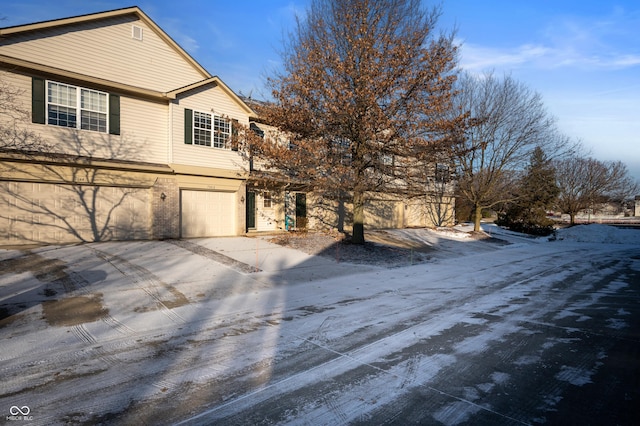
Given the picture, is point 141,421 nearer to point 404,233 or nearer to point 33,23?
point 33,23

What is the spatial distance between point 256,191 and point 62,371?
1498cm

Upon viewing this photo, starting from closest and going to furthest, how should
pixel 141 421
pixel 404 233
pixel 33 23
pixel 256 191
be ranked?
pixel 141 421
pixel 33 23
pixel 256 191
pixel 404 233

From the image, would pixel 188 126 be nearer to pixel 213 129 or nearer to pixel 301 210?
pixel 213 129

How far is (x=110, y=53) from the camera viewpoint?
14844 mm

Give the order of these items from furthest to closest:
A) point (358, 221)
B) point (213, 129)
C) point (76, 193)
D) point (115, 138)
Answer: point (213, 129) → point (358, 221) → point (115, 138) → point (76, 193)

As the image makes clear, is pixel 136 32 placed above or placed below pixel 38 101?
above

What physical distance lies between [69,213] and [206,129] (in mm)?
6514

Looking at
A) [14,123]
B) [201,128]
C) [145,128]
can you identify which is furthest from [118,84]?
[14,123]

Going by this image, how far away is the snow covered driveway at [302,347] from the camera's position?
365 cm

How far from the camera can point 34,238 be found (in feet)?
42.1

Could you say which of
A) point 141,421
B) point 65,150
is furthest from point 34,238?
point 141,421

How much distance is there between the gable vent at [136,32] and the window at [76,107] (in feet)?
10.3

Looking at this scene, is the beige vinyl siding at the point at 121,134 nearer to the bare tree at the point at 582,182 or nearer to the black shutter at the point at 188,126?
the black shutter at the point at 188,126

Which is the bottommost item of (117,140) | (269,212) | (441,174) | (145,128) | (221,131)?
(269,212)
